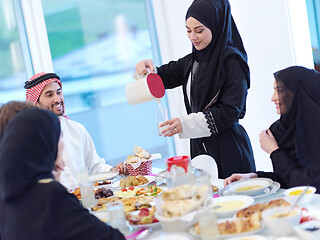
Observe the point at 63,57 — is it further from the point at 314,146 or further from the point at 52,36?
the point at 314,146

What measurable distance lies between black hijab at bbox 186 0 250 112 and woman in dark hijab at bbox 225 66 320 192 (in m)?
0.65

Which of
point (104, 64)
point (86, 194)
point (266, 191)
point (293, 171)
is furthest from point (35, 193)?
point (104, 64)

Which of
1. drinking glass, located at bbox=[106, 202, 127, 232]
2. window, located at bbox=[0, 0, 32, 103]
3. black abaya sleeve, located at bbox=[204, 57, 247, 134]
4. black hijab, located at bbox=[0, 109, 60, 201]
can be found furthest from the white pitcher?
window, located at bbox=[0, 0, 32, 103]

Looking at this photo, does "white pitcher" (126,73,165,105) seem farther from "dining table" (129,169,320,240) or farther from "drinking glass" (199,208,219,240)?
"drinking glass" (199,208,219,240)

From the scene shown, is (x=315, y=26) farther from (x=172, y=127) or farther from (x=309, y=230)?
(x=309, y=230)

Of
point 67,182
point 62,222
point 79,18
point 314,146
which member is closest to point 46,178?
point 62,222

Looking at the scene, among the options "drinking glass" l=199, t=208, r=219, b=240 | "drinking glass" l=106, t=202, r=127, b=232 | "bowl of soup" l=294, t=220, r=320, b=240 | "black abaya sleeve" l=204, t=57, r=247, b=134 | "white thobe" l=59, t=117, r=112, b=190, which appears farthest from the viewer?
"white thobe" l=59, t=117, r=112, b=190

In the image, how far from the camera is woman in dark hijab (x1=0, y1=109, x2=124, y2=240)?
1.36m

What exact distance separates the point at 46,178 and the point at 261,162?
3.15 meters

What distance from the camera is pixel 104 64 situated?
5.04 metres

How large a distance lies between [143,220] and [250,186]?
595 mm

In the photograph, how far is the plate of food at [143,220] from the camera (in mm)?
1604

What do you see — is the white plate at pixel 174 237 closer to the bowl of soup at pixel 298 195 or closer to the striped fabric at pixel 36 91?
the bowl of soup at pixel 298 195

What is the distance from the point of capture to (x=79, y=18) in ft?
15.6
